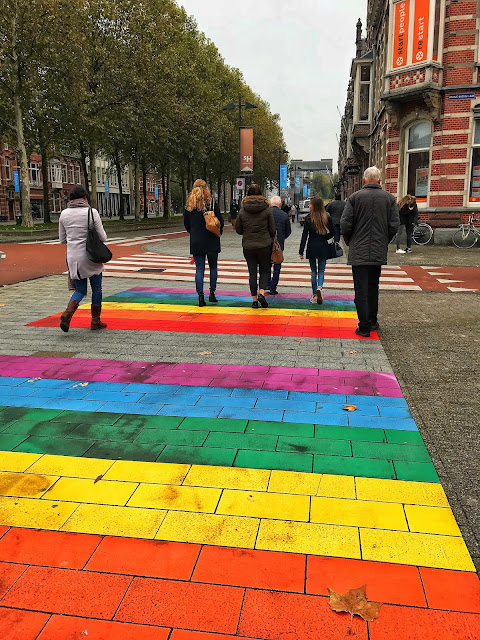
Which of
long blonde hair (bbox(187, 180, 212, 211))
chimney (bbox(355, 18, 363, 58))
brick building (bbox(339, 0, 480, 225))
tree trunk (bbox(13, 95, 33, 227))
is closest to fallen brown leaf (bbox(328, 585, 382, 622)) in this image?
long blonde hair (bbox(187, 180, 212, 211))

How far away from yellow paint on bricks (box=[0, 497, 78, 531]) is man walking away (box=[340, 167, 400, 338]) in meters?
4.52

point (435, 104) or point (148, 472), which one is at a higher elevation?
point (435, 104)

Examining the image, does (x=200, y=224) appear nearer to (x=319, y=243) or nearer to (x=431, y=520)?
(x=319, y=243)

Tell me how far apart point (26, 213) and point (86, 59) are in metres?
8.05

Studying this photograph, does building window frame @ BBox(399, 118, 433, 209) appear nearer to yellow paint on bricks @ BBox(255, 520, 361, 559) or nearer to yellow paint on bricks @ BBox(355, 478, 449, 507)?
yellow paint on bricks @ BBox(355, 478, 449, 507)

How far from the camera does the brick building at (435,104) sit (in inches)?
729

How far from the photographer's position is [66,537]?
8.34 feet

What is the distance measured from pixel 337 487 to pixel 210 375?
2.23 m

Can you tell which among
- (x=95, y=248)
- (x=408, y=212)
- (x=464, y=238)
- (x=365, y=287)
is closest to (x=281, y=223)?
(x=365, y=287)

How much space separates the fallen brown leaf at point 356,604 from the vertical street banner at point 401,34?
2062 cm

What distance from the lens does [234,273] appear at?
1259 cm

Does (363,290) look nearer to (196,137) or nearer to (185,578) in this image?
(185,578)

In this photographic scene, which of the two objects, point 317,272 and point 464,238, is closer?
point 317,272

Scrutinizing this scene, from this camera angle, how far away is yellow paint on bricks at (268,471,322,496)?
294cm
